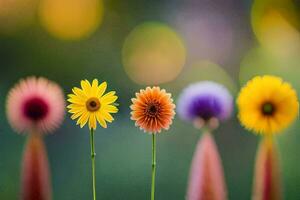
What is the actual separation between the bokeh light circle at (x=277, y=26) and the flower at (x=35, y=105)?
0.54 meters

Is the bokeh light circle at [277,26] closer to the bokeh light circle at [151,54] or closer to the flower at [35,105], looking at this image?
A: the bokeh light circle at [151,54]

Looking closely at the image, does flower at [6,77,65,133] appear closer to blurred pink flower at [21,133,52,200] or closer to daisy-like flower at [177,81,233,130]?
blurred pink flower at [21,133,52,200]

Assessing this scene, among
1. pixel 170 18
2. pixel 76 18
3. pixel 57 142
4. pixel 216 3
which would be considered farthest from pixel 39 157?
pixel 216 3

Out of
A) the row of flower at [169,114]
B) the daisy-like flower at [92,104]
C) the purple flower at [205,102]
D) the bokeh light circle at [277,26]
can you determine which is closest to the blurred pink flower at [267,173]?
the row of flower at [169,114]

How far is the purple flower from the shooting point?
4.20 feet

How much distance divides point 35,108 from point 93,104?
0.14m

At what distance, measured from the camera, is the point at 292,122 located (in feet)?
4.39

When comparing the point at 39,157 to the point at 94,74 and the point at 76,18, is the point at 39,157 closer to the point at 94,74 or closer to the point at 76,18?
the point at 94,74

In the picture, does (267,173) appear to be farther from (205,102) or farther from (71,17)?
(71,17)

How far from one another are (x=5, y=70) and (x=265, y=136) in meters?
0.68

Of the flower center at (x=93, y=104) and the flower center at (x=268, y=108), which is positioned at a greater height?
the flower center at (x=93, y=104)

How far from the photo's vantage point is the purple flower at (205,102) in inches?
50.4

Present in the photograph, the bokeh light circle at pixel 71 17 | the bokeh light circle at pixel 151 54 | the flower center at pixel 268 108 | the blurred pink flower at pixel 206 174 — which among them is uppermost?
the bokeh light circle at pixel 71 17

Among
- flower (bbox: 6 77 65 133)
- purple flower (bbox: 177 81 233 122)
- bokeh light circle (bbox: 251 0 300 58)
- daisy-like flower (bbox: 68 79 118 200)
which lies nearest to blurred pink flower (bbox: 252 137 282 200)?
purple flower (bbox: 177 81 233 122)
